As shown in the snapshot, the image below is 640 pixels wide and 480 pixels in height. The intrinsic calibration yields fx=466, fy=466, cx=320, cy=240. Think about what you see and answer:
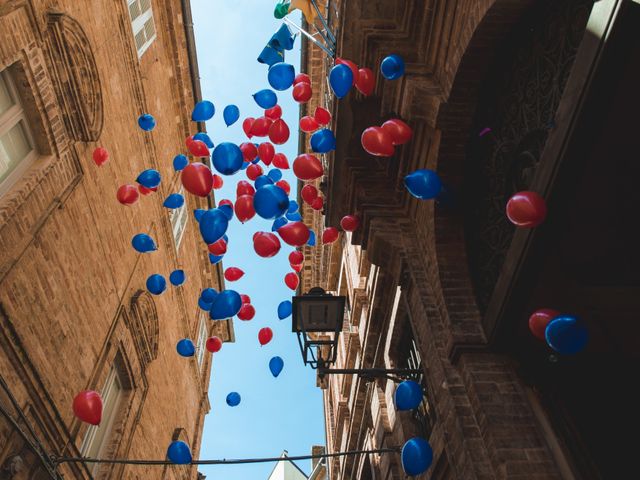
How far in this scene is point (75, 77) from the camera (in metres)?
6.75

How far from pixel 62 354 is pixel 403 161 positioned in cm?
521

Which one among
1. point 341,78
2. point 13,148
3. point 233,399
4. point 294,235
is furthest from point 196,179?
point 233,399

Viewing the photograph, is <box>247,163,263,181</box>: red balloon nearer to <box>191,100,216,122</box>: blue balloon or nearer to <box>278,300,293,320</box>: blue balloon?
<box>191,100,216,122</box>: blue balloon

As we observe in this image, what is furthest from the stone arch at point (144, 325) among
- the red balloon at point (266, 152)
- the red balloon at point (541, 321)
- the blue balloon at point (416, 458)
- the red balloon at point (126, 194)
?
the red balloon at point (541, 321)

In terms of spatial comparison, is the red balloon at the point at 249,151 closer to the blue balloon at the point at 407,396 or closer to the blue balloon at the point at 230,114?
the blue balloon at the point at 230,114

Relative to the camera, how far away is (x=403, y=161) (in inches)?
255

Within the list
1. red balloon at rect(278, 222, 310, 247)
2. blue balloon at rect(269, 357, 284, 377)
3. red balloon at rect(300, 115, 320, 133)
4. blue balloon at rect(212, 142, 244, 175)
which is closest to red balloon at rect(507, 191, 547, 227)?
red balloon at rect(278, 222, 310, 247)

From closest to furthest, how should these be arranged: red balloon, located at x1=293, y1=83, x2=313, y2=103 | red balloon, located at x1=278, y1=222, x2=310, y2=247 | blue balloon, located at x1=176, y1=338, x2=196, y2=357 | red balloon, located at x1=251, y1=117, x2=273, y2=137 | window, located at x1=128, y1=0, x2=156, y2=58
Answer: red balloon, located at x1=278, y1=222, x2=310, y2=247 → red balloon, located at x1=293, y1=83, x2=313, y2=103 → red balloon, located at x1=251, y1=117, x2=273, y2=137 → blue balloon, located at x1=176, y1=338, x2=196, y2=357 → window, located at x1=128, y1=0, x2=156, y2=58

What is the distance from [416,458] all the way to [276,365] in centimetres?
443

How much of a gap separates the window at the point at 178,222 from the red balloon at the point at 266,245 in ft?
17.6

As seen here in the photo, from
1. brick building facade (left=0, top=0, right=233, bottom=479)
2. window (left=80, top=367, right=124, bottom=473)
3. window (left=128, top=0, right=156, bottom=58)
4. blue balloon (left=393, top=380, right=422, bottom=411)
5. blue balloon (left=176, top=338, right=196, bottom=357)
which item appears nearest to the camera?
blue balloon (left=393, top=380, right=422, bottom=411)

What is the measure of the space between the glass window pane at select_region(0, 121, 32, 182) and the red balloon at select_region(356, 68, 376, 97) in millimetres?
4313

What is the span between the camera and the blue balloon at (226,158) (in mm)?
6312

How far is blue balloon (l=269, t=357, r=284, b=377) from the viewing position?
8.74 meters
